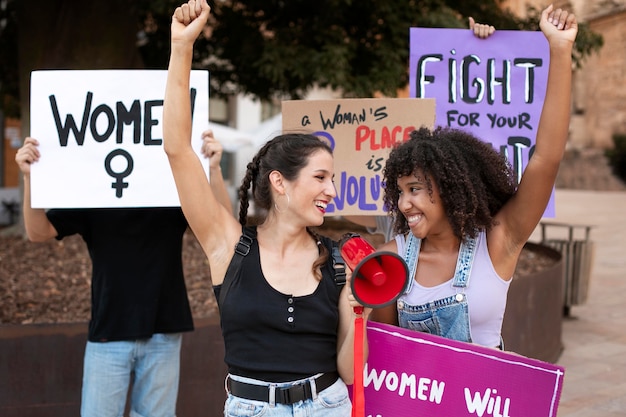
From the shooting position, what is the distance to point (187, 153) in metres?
2.33

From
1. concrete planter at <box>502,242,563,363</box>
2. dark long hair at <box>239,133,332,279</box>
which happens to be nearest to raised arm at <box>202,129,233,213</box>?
dark long hair at <box>239,133,332,279</box>

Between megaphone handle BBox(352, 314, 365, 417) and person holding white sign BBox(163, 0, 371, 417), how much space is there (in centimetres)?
7

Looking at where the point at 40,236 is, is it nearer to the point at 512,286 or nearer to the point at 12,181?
the point at 512,286

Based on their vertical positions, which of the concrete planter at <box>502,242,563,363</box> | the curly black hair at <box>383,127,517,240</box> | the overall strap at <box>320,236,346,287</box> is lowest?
the concrete planter at <box>502,242,563,363</box>

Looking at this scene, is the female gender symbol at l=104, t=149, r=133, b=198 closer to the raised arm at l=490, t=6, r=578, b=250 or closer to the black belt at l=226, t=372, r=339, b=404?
the black belt at l=226, t=372, r=339, b=404

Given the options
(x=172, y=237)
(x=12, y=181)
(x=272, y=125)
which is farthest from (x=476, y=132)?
(x=12, y=181)

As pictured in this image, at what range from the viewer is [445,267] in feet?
7.80

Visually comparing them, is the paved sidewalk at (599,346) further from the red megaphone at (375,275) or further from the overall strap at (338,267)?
the red megaphone at (375,275)

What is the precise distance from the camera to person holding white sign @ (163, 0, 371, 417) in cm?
214

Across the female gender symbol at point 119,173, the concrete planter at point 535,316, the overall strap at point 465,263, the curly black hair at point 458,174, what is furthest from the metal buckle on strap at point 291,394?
the concrete planter at point 535,316

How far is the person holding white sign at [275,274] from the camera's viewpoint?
2.14 meters

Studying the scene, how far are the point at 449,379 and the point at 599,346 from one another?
5087 mm

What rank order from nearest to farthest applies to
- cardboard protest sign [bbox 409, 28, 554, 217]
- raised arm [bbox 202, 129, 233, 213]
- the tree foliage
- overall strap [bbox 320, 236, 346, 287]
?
overall strap [bbox 320, 236, 346, 287] → raised arm [bbox 202, 129, 233, 213] → cardboard protest sign [bbox 409, 28, 554, 217] → the tree foliage

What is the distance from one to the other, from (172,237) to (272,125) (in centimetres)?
1484
